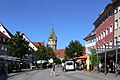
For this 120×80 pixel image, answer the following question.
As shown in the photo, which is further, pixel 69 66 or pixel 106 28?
pixel 69 66

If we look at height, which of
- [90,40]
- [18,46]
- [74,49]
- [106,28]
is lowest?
[74,49]

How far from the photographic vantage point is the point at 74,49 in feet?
340

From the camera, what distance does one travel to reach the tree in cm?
→ 10252

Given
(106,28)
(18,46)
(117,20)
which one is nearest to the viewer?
(117,20)

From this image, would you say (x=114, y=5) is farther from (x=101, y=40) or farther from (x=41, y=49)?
(x=41, y=49)

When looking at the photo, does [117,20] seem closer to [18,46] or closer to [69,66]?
[69,66]

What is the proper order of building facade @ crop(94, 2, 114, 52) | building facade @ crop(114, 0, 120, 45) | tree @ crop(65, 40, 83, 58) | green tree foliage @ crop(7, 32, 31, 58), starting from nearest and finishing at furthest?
building facade @ crop(114, 0, 120, 45)
building facade @ crop(94, 2, 114, 52)
green tree foliage @ crop(7, 32, 31, 58)
tree @ crop(65, 40, 83, 58)

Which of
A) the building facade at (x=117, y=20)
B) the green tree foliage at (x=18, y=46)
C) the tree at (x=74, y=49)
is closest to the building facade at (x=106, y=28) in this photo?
the building facade at (x=117, y=20)

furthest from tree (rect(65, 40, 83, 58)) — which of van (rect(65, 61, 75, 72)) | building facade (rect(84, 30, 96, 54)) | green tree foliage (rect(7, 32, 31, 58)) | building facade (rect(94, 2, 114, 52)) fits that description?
van (rect(65, 61, 75, 72))

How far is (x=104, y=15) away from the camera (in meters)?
60.6

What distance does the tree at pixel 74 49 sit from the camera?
102519 mm

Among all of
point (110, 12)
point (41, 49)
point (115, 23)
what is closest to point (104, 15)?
point (110, 12)

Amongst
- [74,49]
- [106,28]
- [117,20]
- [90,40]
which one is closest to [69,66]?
[106,28]

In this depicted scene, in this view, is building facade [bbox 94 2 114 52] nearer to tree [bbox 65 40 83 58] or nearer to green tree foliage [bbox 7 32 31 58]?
green tree foliage [bbox 7 32 31 58]
